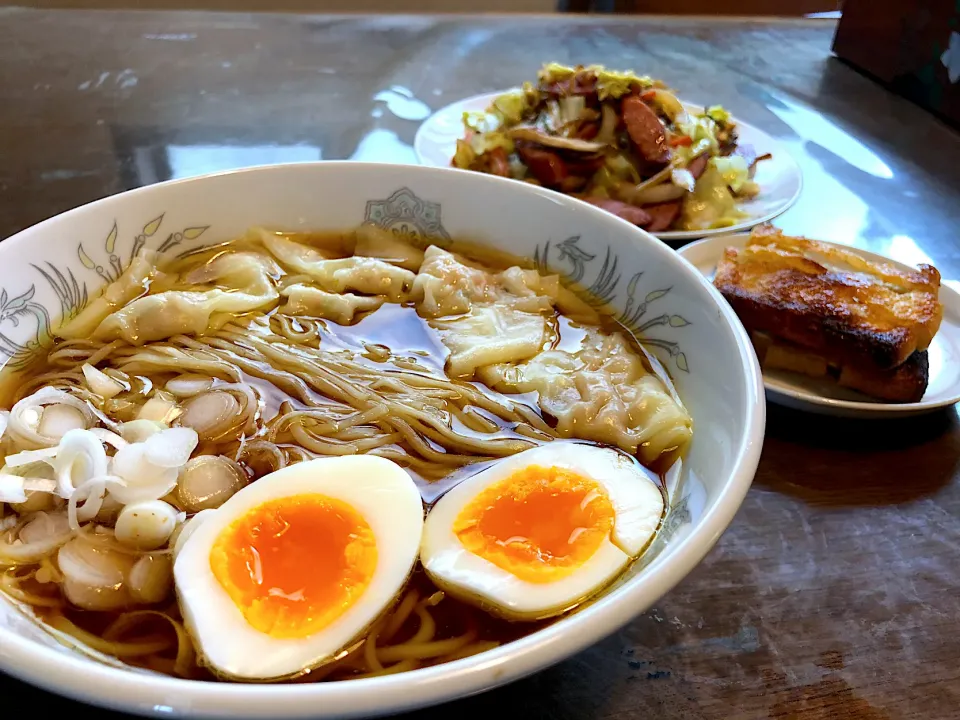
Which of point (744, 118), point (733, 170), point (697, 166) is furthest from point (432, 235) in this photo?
point (744, 118)

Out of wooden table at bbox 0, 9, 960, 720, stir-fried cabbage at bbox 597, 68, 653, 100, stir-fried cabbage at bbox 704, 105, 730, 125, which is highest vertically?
stir-fried cabbage at bbox 597, 68, 653, 100

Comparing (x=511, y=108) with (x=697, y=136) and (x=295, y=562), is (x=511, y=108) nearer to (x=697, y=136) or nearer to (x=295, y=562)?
(x=697, y=136)

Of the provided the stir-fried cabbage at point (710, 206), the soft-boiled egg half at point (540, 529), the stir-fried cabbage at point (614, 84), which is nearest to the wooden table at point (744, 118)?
the soft-boiled egg half at point (540, 529)

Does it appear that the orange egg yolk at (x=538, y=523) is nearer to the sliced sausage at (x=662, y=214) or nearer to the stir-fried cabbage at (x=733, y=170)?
the sliced sausage at (x=662, y=214)

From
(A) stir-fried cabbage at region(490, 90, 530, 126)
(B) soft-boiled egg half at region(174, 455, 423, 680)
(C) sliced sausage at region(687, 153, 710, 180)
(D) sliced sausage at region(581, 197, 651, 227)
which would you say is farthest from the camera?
(A) stir-fried cabbage at region(490, 90, 530, 126)

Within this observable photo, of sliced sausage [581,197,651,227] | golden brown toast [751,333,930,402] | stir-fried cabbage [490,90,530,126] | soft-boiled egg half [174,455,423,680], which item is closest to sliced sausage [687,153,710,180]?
sliced sausage [581,197,651,227]

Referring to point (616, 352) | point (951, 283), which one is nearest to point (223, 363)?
point (616, 352)

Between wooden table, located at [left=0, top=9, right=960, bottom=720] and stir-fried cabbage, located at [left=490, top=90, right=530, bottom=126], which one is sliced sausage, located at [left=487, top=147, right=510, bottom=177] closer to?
stir-fried cabbage, located at [left=490, top=90, right=530, bottom=126]

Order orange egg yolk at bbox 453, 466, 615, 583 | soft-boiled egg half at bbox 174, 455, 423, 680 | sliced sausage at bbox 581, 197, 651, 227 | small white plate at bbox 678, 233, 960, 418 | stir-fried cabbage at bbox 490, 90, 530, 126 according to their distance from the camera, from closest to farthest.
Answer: soft-boiled egg half at bbox 174, 455, 423, 680
orange egg yolk at bbox 453, 466, 615, 583
small white plate at bbox 678, 233, 960, 418
sliced sausage at bbox 581, 197, 651, 227
stir-fried cabbage at bbox 490, 90, 530, 126

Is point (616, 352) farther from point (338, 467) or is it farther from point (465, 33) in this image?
point (465, 33)
